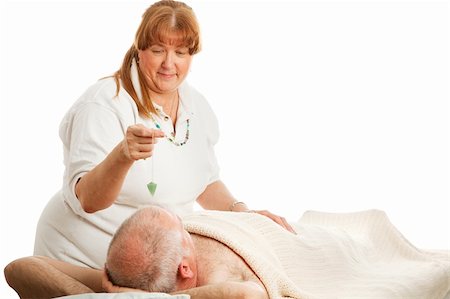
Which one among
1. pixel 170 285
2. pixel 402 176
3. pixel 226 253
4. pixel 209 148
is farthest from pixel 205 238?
pixel 402 176

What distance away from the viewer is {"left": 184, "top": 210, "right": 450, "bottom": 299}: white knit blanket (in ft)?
8.59

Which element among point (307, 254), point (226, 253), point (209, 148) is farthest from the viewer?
point (209, 148)

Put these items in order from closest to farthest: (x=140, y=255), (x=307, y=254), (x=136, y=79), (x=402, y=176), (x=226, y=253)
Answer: (x=140, y=255) → (x=226, y=253) → (x=307, y=254) → (x=136, y=79) → (x=402, y=176)

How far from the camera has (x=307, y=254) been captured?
116 inches

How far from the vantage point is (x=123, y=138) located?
292 cm

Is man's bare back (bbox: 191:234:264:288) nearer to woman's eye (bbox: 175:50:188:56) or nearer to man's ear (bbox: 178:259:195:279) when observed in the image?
man's ear (bbox: 178:259:195:279)

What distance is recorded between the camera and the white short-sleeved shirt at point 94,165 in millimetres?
2973

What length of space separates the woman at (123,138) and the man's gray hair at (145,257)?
0.48 meters

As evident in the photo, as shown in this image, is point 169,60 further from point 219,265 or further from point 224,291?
point 224,291

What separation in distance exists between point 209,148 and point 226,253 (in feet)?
2.99

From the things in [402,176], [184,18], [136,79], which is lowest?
[402,176]

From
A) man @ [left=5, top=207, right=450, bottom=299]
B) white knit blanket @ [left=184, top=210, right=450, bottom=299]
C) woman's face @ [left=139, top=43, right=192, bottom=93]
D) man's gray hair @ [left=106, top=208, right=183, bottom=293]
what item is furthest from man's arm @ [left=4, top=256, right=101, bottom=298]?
woman's face @ [left=139, top=43, right=192, bottom=93]

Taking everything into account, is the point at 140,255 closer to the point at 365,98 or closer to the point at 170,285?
the point at 170,285

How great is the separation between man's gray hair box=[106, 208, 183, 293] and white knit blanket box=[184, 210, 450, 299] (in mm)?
275
